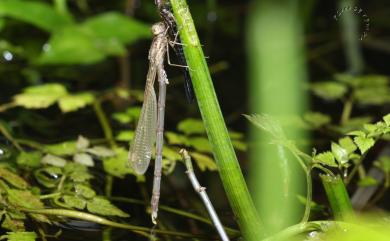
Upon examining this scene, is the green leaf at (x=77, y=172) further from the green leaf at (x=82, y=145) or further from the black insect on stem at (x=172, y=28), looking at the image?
the black insect on stem at (x=172, y=28)

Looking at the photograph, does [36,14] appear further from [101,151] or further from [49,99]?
[101,151]

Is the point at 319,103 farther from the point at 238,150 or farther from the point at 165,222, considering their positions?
the point at 165,222

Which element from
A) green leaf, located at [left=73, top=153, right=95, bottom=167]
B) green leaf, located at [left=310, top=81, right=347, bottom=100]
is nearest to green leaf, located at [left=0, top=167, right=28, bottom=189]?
green leaf, located at [left=73, top=153, right=95, bottom=167]

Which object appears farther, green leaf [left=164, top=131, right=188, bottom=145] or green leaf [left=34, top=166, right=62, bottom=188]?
green leaf [left=164, top=131, right=188, bottom=145]

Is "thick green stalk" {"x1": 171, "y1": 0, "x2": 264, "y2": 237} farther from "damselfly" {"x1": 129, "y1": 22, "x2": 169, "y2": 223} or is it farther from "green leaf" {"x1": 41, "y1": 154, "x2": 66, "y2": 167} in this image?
"green leaf" {"x1": 41, "y1": 154, "x2": 66, "y2": 167}

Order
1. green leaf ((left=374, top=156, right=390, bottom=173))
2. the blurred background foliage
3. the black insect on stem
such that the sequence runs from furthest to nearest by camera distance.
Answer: green leaf ((left=374, top=156, right=390, bottom=173)) → the blurred background foliage → the black insect on stem

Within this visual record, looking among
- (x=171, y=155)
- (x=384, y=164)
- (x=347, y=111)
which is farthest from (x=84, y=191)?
(x=347, y=111)
